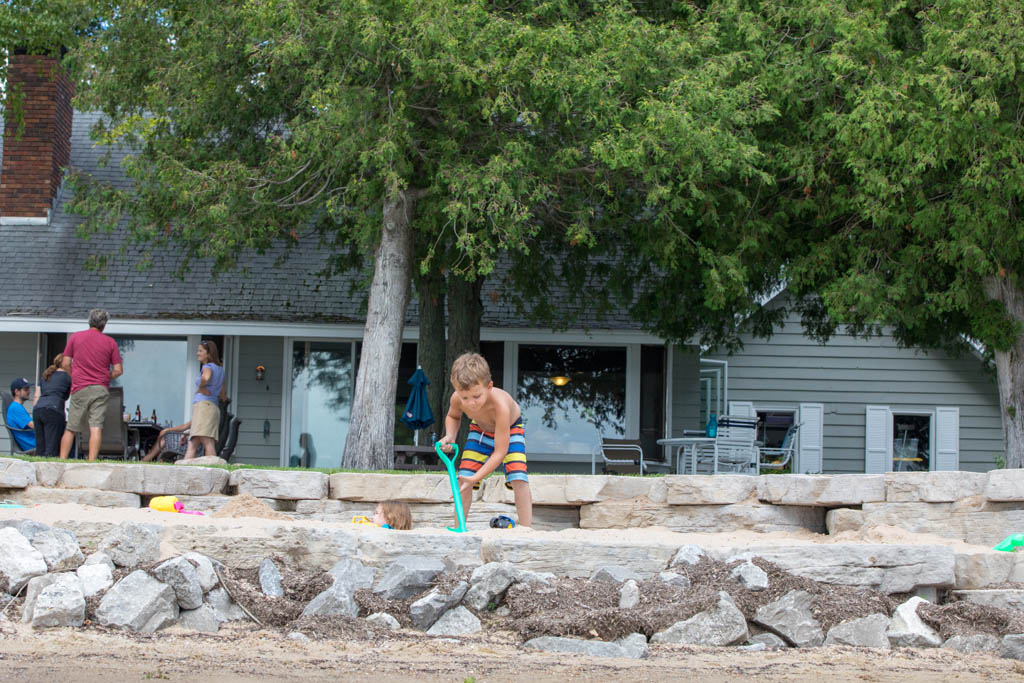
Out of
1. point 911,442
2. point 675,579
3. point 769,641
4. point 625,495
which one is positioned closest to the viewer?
point 769,641

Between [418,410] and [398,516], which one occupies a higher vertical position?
[418,410]

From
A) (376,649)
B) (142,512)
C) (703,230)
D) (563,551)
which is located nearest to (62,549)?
(142,512)

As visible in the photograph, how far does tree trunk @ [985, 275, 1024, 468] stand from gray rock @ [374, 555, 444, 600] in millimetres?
8019

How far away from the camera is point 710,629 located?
596 centimetres

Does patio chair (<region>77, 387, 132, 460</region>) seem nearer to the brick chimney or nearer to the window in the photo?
the brick chimney

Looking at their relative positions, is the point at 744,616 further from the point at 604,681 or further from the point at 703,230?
the point at 703,230

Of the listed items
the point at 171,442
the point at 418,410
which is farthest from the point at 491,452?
the point at 171,442

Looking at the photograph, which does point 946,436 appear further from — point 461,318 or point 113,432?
point 113,432

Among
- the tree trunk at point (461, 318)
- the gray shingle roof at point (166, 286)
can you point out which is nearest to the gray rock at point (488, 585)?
the tree trunk at point (461, 318)

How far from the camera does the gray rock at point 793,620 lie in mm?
6090

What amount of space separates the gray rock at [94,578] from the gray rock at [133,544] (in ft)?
0.46

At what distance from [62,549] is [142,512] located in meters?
1.32

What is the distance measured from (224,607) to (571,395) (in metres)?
9.86

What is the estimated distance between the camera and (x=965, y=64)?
1057 cm
